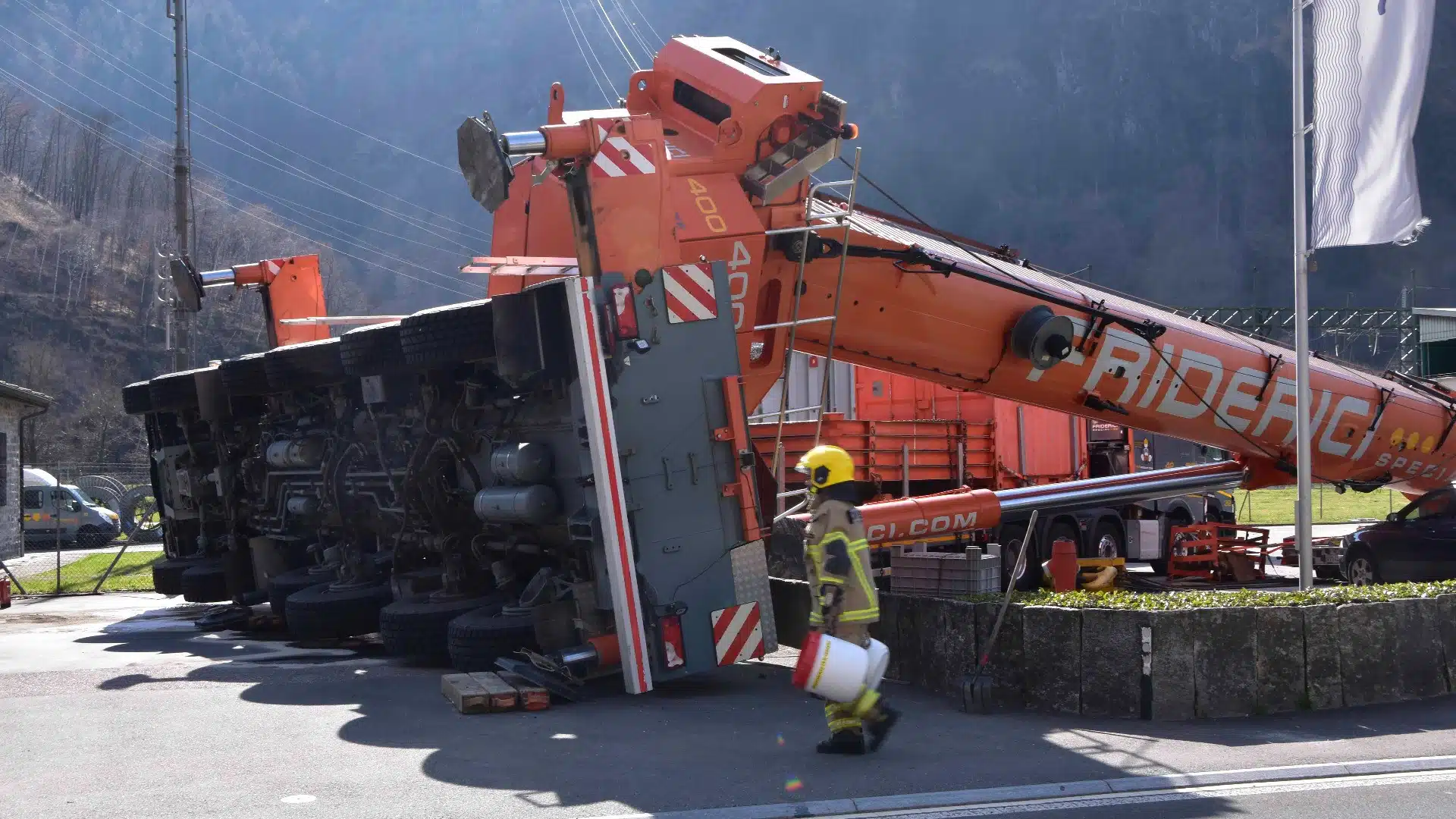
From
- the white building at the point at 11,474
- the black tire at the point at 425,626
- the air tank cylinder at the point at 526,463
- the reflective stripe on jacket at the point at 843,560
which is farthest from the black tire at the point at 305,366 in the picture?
the white building at the point at 11,474

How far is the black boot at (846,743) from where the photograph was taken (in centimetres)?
705

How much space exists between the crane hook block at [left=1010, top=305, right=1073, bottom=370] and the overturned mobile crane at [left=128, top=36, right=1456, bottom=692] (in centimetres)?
3

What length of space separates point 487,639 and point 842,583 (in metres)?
3.11

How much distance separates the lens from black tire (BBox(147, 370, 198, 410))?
14.5 metres

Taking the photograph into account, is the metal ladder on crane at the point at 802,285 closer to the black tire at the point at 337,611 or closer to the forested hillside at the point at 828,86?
the black tire at the point at 337,611

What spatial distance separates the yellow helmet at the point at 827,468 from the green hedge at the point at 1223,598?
1899mm

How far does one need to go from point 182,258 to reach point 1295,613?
13041 millimetres

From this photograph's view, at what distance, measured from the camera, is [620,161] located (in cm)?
852

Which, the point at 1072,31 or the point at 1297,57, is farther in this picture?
the point at 1072,31

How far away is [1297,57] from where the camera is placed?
1085 centimetres

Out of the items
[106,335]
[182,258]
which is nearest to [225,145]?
[106,335]

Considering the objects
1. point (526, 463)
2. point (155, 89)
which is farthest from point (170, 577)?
point (155, 89)

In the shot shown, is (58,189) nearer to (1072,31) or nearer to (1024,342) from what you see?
(1072,31)

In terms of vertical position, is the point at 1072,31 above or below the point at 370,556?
above
